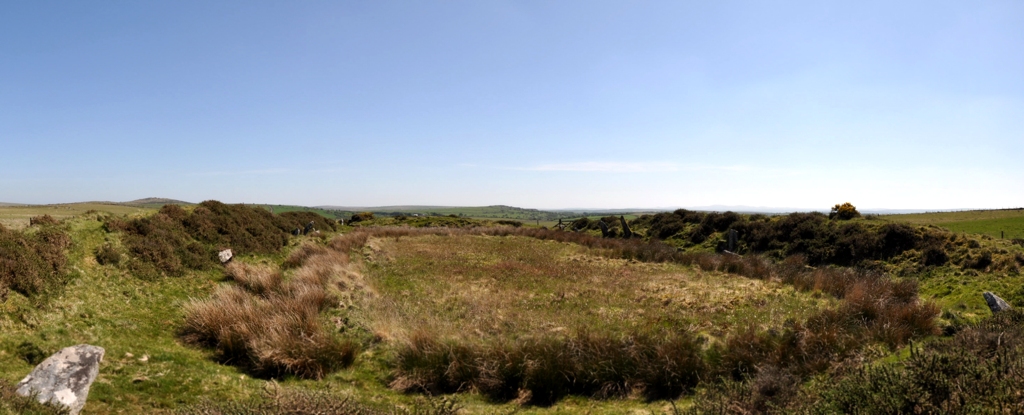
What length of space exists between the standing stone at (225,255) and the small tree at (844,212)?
106 ft

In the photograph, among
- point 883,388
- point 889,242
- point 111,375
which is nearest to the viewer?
point 883,388

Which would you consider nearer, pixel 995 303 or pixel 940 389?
pixel 940 389

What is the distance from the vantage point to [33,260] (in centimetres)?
971

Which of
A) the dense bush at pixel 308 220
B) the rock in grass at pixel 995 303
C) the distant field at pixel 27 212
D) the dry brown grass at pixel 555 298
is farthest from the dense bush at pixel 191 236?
the rock in grass at pixel 995 303

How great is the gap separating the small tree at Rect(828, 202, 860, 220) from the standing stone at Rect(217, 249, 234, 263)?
32202mm

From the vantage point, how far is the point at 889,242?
774 inches

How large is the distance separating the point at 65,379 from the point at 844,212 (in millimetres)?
34913

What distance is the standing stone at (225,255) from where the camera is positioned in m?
16.7

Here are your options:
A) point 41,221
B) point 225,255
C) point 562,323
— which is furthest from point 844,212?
point 41,221

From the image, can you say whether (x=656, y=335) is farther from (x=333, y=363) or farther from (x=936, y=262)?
(x=936, y=262)

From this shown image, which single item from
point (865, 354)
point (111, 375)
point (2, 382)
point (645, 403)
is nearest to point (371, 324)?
point (111, 375)

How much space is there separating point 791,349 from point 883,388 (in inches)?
132

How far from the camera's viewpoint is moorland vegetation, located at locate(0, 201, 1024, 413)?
5.66 meters

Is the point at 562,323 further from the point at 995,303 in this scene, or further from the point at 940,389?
the point at 995,303
